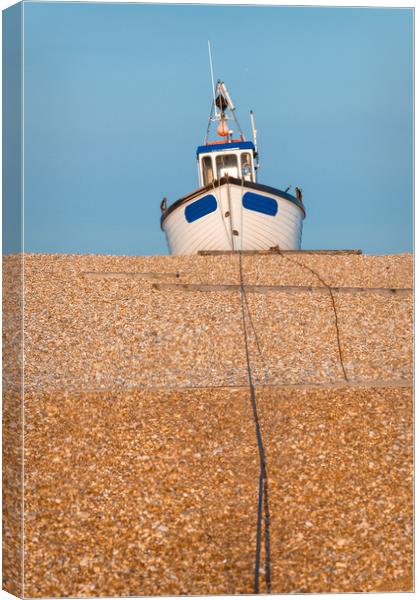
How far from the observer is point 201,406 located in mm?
7160

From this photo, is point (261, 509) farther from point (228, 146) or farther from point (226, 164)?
point (228, 146)

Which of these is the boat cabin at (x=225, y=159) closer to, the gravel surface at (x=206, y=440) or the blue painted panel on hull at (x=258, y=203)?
the blue painted panel on hull at (x=258, y=203)

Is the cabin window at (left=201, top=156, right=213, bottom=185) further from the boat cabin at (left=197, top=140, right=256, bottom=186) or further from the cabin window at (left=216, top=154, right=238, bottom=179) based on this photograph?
the cabin window at (left=216, top=154, right=238, bottom=179)

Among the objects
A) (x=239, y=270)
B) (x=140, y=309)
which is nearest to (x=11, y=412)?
(x=140, y=309)

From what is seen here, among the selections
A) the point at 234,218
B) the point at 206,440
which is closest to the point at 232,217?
the point at 234,218

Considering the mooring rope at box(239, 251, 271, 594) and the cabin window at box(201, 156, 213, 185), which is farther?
the cabin window at box(201, 156, 213, 185)

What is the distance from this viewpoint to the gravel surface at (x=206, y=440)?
4.95 meters

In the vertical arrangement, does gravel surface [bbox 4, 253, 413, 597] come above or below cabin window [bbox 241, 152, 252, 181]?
below

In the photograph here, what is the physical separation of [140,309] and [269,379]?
2868mm

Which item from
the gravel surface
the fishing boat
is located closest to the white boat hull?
the fishing boat

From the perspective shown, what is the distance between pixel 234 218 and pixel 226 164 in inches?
67.1

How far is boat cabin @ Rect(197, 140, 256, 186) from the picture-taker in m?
16.5

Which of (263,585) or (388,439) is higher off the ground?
(388,439)

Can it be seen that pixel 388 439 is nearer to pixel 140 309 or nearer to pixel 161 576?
pixel 161 576
